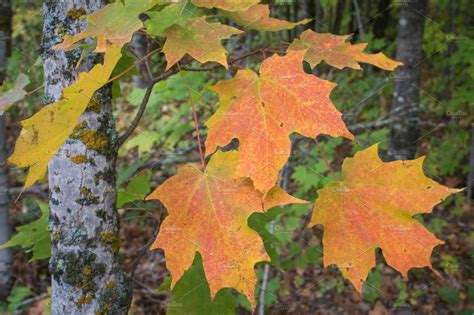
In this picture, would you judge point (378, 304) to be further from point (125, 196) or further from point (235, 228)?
point (235, 228)

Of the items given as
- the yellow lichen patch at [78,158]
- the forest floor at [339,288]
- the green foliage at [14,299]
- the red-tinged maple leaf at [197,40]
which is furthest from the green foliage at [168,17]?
the green foliage at [14,299]

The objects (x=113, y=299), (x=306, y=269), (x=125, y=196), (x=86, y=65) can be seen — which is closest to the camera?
(x=86, y=65)

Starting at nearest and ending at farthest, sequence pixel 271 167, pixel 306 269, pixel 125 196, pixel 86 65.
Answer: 1. pixel 271 167
2. pixel 86 65
3. pixel 125 196
4. pixel 306 269

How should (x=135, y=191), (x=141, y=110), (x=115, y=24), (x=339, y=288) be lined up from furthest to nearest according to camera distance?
(x=339, y=288)
(x=135, y=191)
(x=141, y=110)
(x=115, y=24)

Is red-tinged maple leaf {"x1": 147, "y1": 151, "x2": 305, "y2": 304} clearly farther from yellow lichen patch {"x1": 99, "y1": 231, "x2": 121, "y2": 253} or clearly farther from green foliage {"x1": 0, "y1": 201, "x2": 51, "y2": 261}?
green foliage {"x1": 0, "y1": 201, "x2": 51, "y2": 261}

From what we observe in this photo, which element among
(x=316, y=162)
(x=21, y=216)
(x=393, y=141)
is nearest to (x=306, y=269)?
(x=316, y=162)

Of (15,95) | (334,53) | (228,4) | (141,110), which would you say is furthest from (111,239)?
(334,53)

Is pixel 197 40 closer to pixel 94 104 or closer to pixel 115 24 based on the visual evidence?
pixel 115 24
